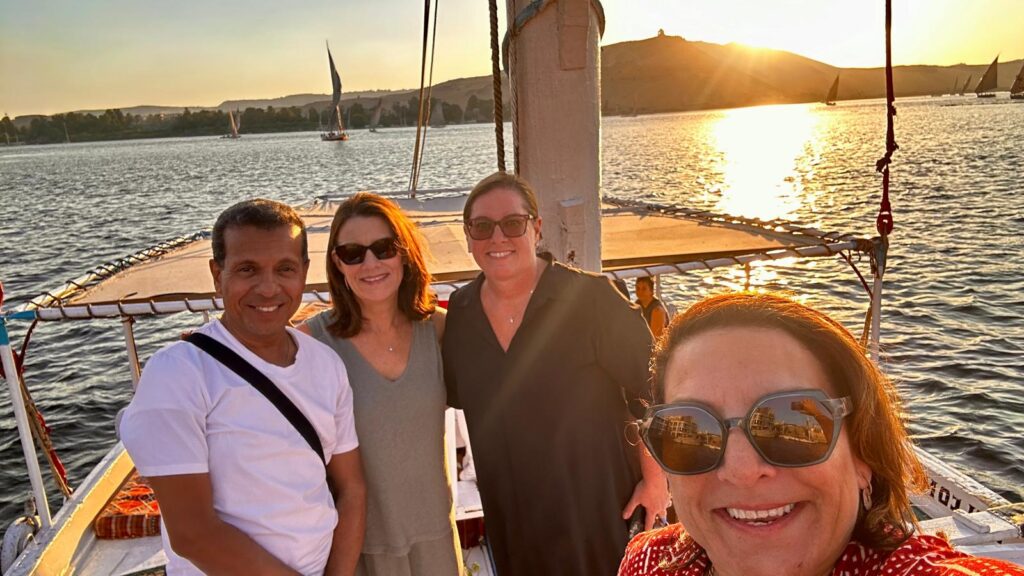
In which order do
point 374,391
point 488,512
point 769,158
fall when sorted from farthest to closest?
point 769,158 → point 488,512 → point 374,391

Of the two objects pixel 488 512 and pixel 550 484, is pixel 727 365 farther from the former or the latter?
pixel 488 512

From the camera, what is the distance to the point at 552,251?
3.37 metres

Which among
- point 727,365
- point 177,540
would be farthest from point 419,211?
point 727,365

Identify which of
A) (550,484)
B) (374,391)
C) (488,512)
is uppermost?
(374,391)

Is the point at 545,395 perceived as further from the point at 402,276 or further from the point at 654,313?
the point at 654,313

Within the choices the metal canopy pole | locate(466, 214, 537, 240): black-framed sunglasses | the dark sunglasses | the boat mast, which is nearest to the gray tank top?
the dark sunglasses

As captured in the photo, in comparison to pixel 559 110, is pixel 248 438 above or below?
below

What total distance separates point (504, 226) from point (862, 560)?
1.62 m

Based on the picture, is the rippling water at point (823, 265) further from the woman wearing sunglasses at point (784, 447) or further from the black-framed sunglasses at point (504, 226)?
the woman wearing sunglasses at point (784, 447)

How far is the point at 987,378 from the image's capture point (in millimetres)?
11711

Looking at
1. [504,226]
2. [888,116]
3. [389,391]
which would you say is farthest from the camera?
[888,116]

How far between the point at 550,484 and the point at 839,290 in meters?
16.0

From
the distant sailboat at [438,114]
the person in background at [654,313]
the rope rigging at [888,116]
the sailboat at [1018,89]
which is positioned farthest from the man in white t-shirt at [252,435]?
the distant sailboat at [438,114]

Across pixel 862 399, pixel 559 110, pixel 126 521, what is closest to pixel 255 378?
pixel 862 399
